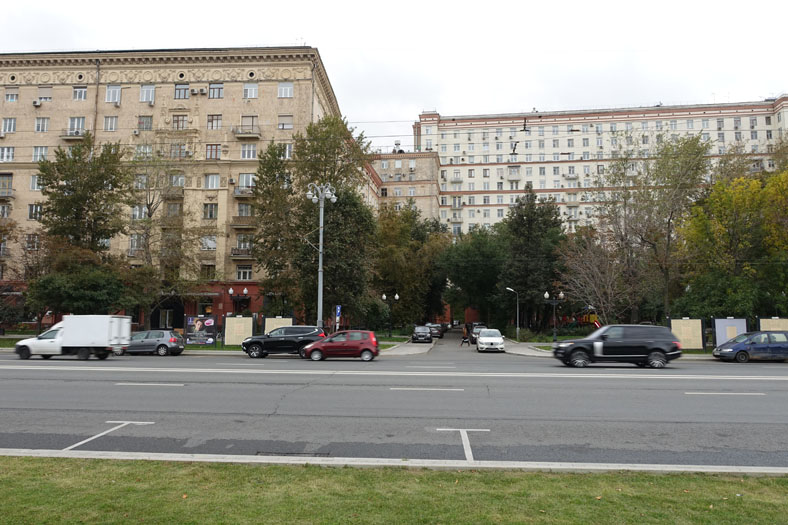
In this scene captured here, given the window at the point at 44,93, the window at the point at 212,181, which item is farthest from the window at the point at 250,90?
the window at the point at 44,93

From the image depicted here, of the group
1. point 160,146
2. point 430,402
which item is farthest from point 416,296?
point 430,402

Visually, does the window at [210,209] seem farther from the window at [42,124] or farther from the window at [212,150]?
the window at [42,124]

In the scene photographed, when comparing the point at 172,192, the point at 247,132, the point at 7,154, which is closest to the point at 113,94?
the point at 7,154

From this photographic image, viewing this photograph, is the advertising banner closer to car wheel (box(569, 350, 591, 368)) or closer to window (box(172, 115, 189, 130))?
car wheel (box(569, 350, 591, 368))

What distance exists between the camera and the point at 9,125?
5316cm

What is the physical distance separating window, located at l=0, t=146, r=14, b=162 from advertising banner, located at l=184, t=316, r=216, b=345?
109 ft

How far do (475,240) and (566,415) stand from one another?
51.1 metres

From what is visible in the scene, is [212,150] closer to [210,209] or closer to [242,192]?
[242,192]

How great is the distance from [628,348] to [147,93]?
48418 mm

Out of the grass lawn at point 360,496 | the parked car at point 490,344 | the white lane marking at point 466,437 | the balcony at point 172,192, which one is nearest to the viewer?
the grass lawn at point 360,496

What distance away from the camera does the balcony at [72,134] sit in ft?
168

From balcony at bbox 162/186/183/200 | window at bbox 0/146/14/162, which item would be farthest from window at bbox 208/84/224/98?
window at bbox 0/146/14/162

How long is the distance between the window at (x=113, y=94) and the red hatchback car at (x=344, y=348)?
40000 mm

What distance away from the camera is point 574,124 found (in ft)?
278
